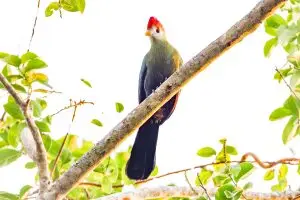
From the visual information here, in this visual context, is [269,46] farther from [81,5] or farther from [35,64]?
[35,64]

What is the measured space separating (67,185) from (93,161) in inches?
5.3

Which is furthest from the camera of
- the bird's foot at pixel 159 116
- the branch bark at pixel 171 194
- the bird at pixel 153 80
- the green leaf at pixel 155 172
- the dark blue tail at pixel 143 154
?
the bird's foot at pixel 159 116

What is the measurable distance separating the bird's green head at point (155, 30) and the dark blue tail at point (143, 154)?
795 millimetres

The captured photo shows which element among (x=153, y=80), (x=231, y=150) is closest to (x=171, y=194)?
(x=231, y=150)

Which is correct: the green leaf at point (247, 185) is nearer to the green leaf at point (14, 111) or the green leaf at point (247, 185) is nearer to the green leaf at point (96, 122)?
the green leaf at point (96, 122)

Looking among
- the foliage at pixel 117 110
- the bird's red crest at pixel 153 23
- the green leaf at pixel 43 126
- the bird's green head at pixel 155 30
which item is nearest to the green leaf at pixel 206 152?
the foliage at pixel 117 110

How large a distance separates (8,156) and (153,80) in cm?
176

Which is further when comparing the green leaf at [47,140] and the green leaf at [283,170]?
the green leaf at [283,170]

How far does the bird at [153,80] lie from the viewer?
3316 mm

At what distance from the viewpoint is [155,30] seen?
4.14 metres

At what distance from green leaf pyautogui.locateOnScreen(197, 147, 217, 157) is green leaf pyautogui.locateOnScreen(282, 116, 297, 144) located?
38 cm

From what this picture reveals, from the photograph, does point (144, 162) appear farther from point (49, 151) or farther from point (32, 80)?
point (32, 80)

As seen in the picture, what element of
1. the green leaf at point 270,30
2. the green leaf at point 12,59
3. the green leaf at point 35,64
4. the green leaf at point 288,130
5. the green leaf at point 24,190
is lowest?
the green leaf at point 24,190

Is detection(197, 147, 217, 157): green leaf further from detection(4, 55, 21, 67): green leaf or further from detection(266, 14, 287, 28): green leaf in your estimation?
detection(4, 55, 21, 67): green leaf
